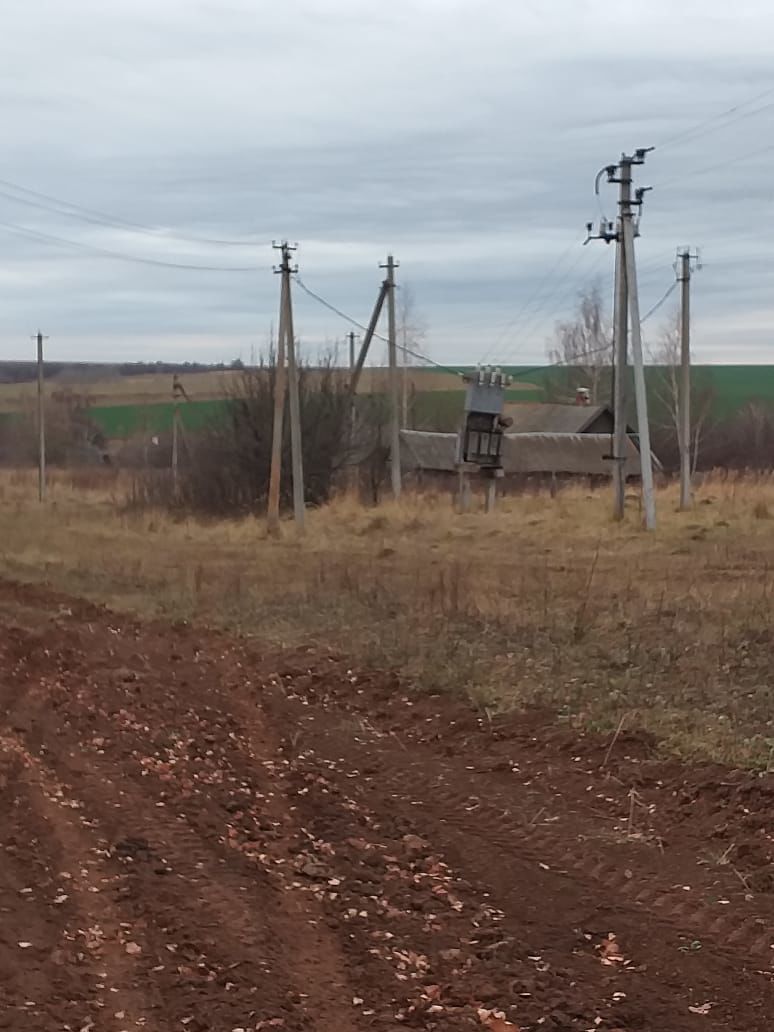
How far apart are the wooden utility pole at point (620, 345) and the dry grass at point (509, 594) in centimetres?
75

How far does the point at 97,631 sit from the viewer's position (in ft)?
39.5

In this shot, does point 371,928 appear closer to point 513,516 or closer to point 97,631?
point 97,631

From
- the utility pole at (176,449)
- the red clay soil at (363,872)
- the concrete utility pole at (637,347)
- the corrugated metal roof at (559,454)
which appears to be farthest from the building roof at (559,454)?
the red clay soil at (363,872)

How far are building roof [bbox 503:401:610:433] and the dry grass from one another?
2520 centimetres

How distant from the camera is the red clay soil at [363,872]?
163 inches

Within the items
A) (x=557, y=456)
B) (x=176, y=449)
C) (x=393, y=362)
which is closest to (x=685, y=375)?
(x=393, y=362)

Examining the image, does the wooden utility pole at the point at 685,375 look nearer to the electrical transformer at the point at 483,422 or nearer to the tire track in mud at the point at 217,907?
the electrical transformer at the point at 483,422

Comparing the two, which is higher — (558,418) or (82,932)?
(558,418)

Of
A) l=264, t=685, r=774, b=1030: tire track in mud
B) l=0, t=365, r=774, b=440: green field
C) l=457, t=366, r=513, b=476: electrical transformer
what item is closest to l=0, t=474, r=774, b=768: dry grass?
l=264, t=685, r=774, b=1030: tire track in mud

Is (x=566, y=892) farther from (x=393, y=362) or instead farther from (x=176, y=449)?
(x=176, y=449)

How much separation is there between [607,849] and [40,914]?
8.21 feet

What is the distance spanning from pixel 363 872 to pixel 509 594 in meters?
8.61

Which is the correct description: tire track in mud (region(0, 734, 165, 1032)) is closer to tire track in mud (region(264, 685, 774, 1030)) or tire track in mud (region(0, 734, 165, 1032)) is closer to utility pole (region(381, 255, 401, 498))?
tire track in mud (region(264, 685, 774, 1030))

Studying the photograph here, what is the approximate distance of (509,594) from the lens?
13867 mm
